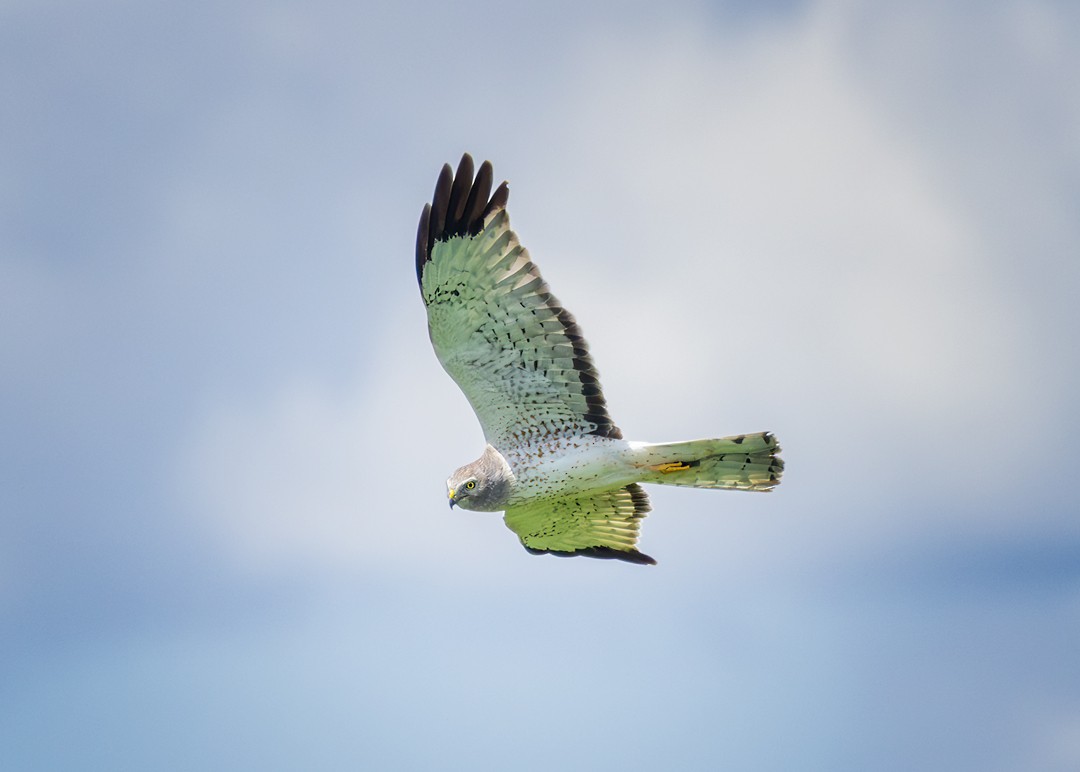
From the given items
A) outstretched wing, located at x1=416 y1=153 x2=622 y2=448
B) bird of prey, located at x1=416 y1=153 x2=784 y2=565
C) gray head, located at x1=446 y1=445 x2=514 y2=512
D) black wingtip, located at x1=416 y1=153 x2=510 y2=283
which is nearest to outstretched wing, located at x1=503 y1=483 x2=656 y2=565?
bird of prey, located at x1=416 y1=153 x2=784 y2=565

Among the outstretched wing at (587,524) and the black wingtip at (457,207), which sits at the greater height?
the black wingtip at (457,207)

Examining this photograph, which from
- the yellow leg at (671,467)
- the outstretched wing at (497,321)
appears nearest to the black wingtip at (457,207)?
the outstretched wing at (497,321)

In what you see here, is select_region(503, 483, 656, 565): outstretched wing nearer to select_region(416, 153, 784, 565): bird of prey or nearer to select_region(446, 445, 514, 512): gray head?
select_region(416, 153, 784, 565): bird of prey

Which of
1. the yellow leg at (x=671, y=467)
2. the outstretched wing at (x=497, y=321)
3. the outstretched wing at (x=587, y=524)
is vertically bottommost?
the yellow leg at (x=671, y=467)

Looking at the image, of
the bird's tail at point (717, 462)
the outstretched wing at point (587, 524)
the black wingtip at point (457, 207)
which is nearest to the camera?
the black wingtip at point (457, 207)

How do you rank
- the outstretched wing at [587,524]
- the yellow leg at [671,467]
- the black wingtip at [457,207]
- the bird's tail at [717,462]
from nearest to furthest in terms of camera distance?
the black wingtip at [457,207]
the bird's tail at [717,462]
the yellow leg at [671,467]
the outstretched wing at [587,524]

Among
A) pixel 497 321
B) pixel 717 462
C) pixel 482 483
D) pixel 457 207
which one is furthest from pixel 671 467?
pixel 457 207

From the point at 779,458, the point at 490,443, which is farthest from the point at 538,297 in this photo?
the point at 779,458

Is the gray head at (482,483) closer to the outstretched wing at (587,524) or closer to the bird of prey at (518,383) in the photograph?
the bird of prey at (518,383)

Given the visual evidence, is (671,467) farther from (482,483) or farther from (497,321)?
(497,321)
